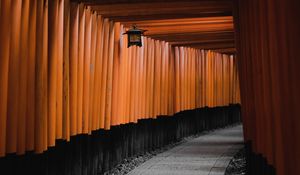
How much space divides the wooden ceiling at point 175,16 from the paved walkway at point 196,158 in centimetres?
377

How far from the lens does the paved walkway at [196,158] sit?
11.4m

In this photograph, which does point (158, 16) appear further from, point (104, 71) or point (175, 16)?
point (104, 71)

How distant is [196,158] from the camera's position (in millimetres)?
13617

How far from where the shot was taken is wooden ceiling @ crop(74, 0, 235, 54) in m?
10.5

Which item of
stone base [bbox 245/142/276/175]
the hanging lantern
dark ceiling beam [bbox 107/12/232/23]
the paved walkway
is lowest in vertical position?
the paved walkway

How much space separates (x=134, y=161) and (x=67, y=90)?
191 inches

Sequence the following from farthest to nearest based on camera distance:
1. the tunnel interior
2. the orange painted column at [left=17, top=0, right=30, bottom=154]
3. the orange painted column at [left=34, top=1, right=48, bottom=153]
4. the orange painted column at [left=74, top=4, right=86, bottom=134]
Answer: the orange painted column at [left=74, top=4, right=86, bottom=134], the orange painted column at [left=34, top=1, right=48, bottom=153], the orange painted column at [left=17, top=0, right=30, bottom=154], the tunnel interior

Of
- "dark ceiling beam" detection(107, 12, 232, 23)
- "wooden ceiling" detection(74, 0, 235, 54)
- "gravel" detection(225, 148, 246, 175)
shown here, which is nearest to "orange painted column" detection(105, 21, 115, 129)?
"dark ceiling beam" detection(107, 12, 232, 23)

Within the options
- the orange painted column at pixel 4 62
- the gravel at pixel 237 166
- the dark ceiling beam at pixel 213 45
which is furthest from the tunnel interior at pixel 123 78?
the gravel at pixel 237 166

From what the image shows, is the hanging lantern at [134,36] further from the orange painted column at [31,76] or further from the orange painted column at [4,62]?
the orange painted column at [4,62]

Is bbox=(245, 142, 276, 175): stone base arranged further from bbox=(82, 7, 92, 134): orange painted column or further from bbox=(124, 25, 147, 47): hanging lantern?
bbox=(124, 25, 147, 47): hanging lantern

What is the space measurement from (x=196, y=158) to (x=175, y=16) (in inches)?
169

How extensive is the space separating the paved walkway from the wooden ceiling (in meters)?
3.77

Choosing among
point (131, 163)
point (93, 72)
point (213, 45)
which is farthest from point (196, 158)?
point (213, 45)
